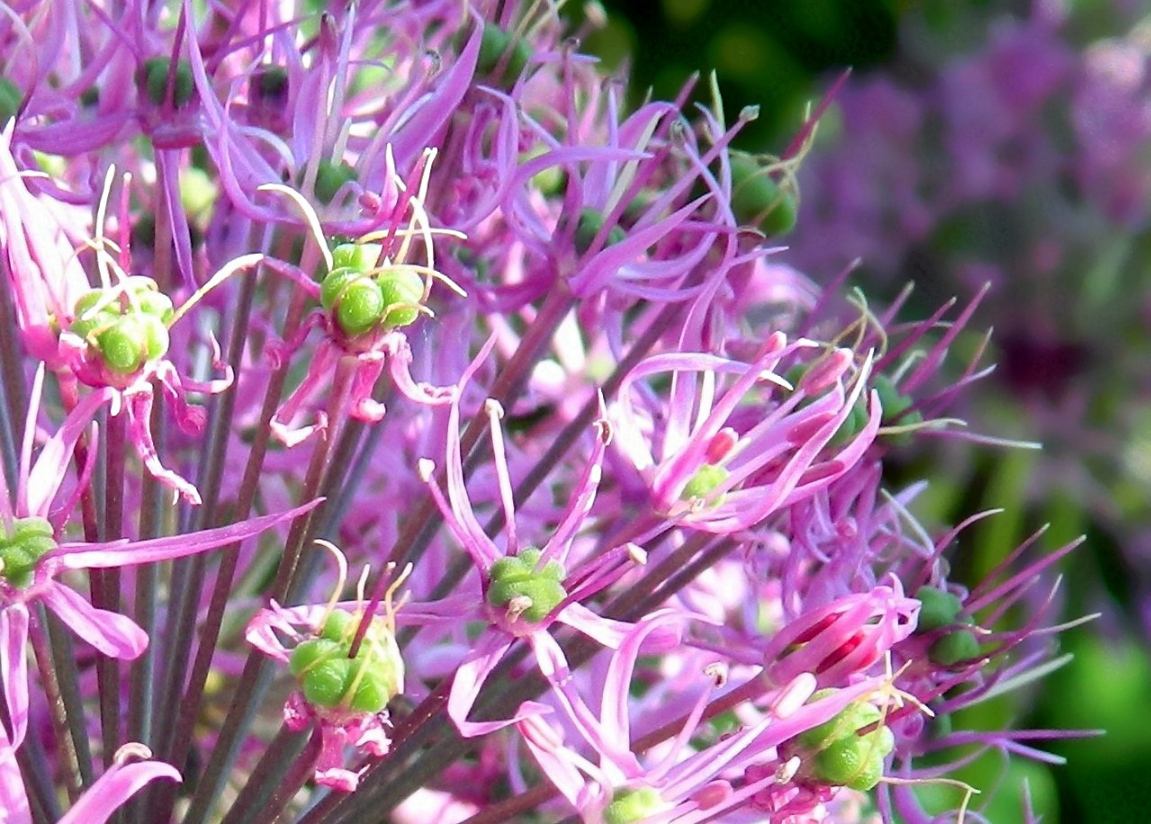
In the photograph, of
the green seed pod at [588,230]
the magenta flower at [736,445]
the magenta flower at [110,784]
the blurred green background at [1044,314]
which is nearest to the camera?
the magenta flower at [110,784]

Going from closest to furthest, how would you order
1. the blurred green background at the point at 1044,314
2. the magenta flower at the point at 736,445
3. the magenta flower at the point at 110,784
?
the magenta flower at the point at 110,784, the magenta flower at the point at 736,445, the blurred green background at the point at 1044,314

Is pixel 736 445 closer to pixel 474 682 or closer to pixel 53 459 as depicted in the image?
pixel 474 682

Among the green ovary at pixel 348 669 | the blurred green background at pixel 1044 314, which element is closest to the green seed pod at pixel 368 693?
the green ovary at pixel 348 669

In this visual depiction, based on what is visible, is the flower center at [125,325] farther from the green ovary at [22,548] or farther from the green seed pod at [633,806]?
the green seed pod at [633,806]

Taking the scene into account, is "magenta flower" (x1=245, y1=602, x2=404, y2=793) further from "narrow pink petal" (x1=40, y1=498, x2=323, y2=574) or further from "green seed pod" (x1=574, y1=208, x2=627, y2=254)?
"green seed pod" (x1=574, y1=208, x2=627, y2=254)

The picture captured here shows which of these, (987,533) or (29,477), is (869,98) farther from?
(29,477)

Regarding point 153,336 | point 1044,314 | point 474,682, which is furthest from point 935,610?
point 1044,314
